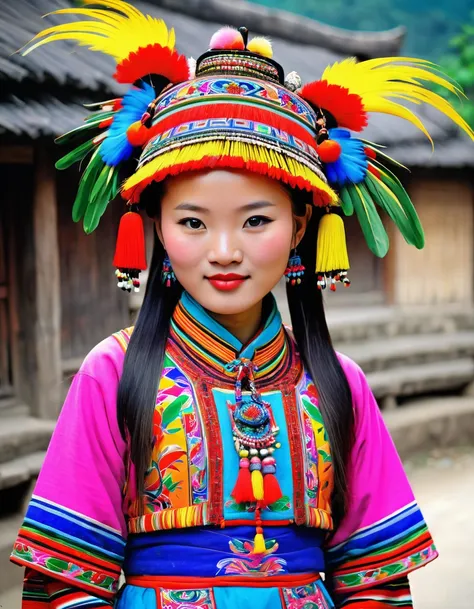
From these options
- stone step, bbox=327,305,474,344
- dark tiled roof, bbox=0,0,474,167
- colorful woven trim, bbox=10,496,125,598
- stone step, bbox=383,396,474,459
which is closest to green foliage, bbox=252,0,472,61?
stone step, bbox=327,305,474,344

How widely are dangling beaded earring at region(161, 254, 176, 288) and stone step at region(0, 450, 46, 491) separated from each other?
301 centimetres

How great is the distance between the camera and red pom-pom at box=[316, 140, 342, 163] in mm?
1884

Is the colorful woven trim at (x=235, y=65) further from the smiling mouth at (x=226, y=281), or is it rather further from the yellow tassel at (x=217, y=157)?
the smiling mouth at (x=226, y=281)

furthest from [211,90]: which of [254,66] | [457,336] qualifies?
[457,336]

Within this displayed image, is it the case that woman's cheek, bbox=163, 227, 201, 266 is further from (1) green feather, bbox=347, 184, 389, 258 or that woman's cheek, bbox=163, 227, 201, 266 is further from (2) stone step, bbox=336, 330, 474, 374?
(2) stone step, bbox=336, 330, 474, 374

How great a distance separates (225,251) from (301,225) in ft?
1.02

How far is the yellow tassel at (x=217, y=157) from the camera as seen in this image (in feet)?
5.65

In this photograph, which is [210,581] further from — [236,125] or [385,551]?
[236,125]

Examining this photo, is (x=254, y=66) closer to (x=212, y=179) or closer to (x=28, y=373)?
(x=212, y=179)

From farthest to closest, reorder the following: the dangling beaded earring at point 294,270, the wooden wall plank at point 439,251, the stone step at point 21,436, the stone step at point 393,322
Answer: the wooden wall plank at point 439,251
the stone step at point 393,322
the stone step at point 21,436
the dangling beaded earring at point 294,270

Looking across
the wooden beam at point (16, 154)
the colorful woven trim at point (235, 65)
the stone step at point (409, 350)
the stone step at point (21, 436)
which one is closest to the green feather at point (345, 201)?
the colorful woven trim at point (235, 65)

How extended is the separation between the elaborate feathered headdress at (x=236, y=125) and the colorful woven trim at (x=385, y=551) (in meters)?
0.60

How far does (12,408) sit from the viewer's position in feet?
17.3

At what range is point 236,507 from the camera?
5.72 feet
